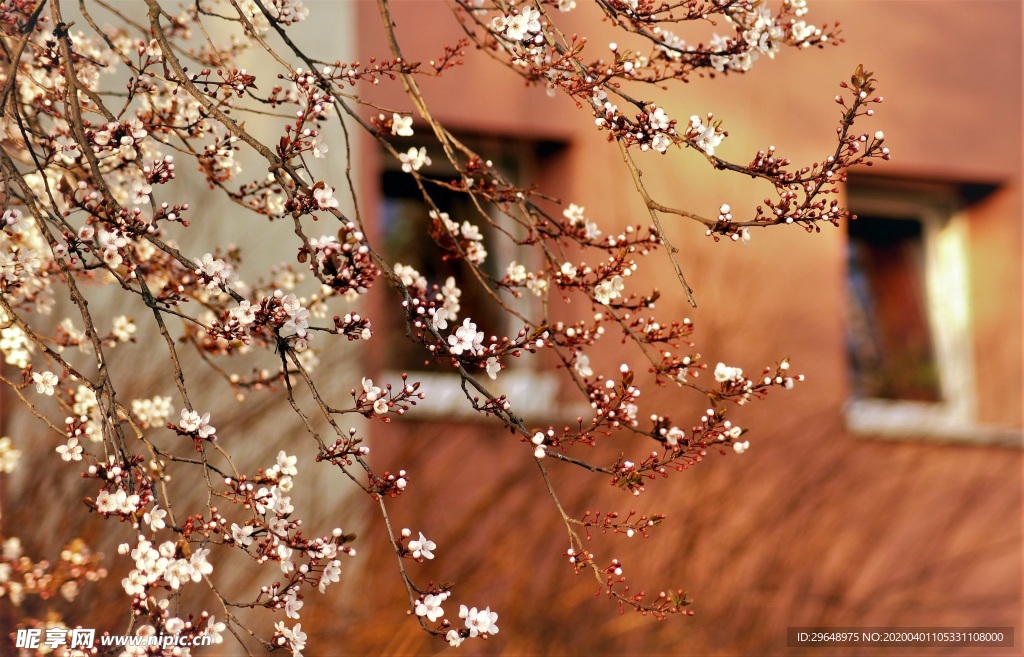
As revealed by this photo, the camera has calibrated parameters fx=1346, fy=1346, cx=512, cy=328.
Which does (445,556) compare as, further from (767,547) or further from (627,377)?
(627,377)

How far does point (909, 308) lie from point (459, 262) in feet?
8.58

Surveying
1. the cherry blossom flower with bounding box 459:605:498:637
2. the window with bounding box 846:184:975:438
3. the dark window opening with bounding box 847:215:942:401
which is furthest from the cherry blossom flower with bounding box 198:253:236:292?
the dark window opening with bounding box 847:215:942:401

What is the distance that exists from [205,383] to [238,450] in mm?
306

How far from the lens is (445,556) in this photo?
4.94 meters

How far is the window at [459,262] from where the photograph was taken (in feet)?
17.8

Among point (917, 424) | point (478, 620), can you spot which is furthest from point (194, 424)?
point (917, 424)

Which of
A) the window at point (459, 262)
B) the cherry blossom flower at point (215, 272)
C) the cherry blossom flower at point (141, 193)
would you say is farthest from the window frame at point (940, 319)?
the cherry blossom flower at point (215, 272)

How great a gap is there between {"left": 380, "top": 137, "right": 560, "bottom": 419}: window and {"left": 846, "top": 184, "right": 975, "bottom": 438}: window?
1.89m

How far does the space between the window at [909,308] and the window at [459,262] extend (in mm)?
1888

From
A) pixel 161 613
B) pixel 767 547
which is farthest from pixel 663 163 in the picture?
pixel 161 613

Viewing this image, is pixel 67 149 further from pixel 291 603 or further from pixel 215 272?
pixel 291 603

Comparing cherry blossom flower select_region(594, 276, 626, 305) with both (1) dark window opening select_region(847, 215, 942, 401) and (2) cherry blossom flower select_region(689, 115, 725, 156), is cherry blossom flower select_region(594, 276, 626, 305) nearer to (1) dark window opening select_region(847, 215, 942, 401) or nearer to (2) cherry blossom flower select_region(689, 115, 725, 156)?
(2) cherry blossom flower select_region(689, 115, 725, 156)

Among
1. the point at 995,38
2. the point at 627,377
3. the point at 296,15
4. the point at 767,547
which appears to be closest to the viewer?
the point at 627,377

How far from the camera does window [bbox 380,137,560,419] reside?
5414 millimetres
